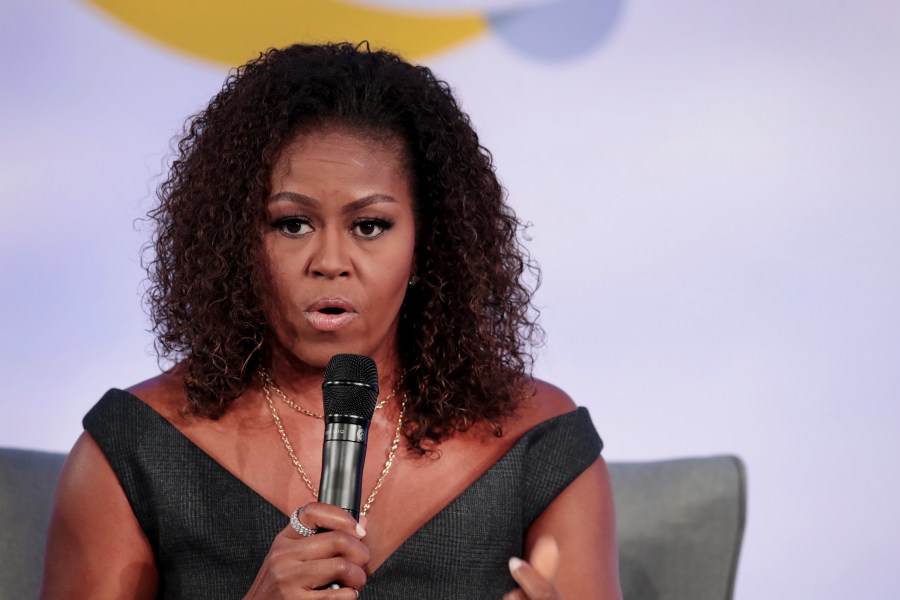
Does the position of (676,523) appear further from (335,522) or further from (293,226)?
(335,522)

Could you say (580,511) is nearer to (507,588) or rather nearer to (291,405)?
(507,588)

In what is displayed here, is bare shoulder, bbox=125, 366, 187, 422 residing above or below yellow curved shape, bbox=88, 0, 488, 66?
below

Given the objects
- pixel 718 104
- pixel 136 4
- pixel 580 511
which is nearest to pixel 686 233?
pixel 718 104

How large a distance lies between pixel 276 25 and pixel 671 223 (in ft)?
3.29

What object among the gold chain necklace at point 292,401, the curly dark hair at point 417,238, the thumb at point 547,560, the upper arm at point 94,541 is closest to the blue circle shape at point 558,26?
the curly dark hair at point 417,238

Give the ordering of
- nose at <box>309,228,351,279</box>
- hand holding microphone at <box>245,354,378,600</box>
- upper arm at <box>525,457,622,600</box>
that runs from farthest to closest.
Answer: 1. upper arm at <box>525,457,622,600</box>
2. nose at <box>309,228,351,279</box>
3. hand holding microphone at <box>245,354,378,600</box>

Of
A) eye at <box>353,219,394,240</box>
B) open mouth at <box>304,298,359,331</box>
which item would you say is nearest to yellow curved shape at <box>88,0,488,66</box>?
eye at <box>353,219,394,240</box>

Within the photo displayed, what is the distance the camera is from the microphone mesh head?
1388mm

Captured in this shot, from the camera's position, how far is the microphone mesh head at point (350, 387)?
4.55 feet

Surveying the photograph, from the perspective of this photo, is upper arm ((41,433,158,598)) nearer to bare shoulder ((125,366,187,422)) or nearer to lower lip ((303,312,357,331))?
bare shoulder ((125,366,187,422))

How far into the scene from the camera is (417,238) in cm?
198

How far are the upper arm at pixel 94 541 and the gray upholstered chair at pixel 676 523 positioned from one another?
0.39 metres

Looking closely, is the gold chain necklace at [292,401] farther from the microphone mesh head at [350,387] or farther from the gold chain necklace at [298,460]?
the microphone mesh head at [350,387]

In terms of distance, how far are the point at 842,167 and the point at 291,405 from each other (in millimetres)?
1413
